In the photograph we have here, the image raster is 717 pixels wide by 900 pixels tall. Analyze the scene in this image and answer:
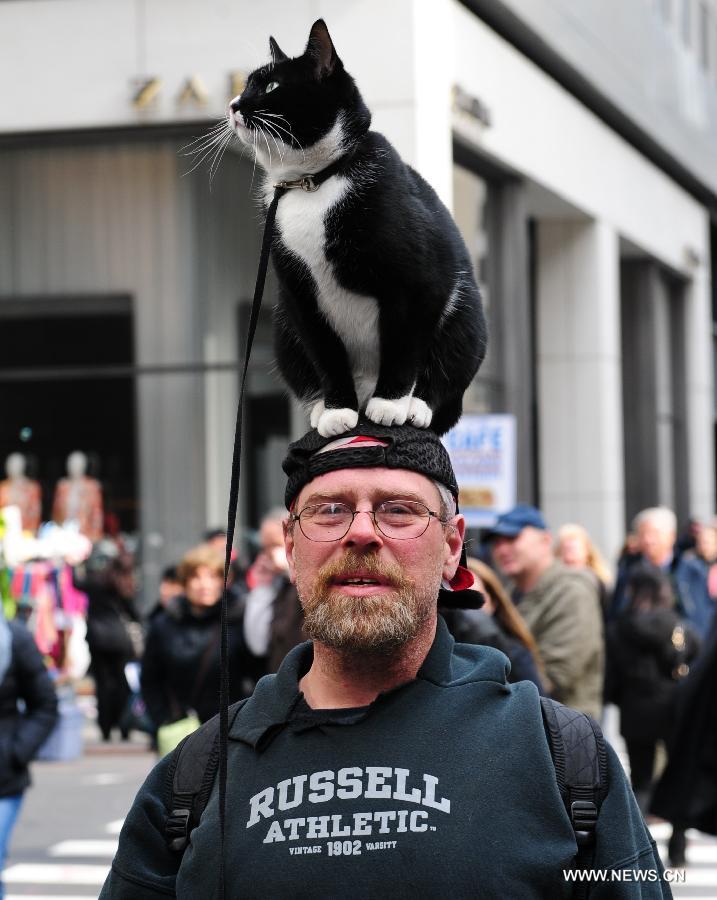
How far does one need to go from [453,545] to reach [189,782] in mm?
622

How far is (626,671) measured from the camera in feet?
31.2

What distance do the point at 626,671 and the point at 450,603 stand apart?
6.73 metres

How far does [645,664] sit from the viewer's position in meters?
9.43

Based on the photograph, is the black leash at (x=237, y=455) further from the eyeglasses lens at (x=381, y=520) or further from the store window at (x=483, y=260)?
the store window at (x=483, y=260)

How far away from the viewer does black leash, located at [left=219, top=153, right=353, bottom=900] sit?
2582mm

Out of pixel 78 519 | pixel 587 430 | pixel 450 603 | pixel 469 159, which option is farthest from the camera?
pixel 587 430

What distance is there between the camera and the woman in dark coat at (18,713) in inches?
260

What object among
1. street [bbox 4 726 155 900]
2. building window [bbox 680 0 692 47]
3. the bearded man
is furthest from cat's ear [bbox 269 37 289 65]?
building window [bbox 680 0 692 47]

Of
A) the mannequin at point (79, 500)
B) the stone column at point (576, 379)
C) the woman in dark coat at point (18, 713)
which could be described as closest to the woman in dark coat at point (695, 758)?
the woman in dark coat at point (18, 713)

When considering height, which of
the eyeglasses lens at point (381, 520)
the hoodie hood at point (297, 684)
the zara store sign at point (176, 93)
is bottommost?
the hoodie hood at point (297, 684)

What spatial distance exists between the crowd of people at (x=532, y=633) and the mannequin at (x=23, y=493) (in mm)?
5409

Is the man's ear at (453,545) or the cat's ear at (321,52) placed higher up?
the cat's ear at (321,52)

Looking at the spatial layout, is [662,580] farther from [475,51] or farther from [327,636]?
[475,51]

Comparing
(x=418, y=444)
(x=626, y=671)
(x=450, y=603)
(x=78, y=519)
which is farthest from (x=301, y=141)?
(x=78, y=519)
